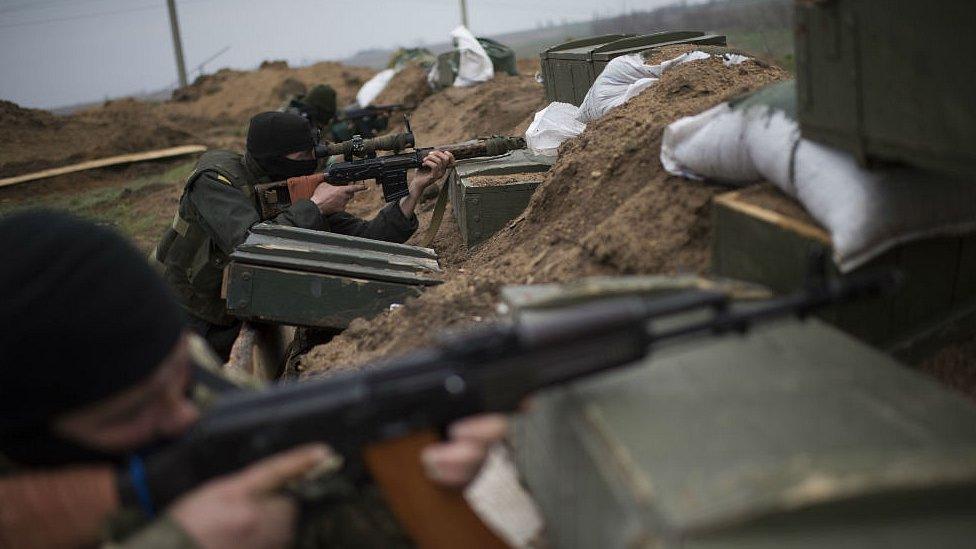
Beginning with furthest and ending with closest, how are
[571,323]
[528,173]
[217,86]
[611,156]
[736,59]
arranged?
[217,86], [528,173], [736,59], [611,156], [571,323]

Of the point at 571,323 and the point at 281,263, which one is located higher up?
the point at 571,323

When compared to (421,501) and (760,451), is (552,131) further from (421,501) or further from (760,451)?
(760,451)

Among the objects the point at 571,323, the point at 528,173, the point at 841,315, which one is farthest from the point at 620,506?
the point at 528,173

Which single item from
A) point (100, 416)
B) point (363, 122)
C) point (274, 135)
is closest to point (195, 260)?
point (274, 135)

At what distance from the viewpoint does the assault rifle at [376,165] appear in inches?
213

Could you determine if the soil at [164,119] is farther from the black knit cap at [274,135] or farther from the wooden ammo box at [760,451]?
the wooden ammo box at [760,451]

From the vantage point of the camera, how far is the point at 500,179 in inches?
224

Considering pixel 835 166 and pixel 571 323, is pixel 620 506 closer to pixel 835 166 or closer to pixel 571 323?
pixel 571 323

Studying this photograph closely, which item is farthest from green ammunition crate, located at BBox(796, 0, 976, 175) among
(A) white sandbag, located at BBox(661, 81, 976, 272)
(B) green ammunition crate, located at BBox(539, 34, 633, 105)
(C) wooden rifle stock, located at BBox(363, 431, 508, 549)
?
(B) green ammunition crate, located at BBox(539, 34, 633, 105)

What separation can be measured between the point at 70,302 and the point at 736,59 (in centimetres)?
435

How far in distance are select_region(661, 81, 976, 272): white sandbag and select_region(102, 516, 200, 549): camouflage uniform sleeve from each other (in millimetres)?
1806

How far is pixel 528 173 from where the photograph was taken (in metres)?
5.84

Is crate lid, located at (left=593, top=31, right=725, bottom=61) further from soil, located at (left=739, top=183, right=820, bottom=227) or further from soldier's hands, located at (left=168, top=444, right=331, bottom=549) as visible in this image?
soldier's hands, located at (left=168, top=444, right=331, bottom=549)

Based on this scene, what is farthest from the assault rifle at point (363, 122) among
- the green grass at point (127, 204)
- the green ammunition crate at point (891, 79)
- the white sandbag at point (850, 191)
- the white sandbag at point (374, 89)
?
the green ammunition crate at point (891, 79)
